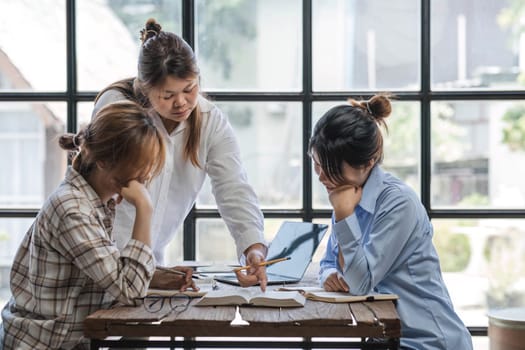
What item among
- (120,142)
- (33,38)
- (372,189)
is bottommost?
(372,189)

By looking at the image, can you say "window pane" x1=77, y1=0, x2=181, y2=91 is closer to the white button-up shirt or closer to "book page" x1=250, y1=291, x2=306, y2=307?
the white button-up shirt

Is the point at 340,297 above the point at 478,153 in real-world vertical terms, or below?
below

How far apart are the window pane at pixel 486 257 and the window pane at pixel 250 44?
2.70 ft

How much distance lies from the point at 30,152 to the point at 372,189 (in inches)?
64.5

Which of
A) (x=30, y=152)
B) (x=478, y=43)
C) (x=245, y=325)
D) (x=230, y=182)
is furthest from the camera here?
(x=30, y=152)

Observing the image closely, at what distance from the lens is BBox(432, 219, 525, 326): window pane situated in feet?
9.93

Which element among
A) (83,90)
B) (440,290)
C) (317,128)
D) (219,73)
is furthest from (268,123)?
(440,290)

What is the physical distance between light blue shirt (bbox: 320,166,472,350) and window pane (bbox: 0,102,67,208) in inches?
61.4

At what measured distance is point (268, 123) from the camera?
10.0ft

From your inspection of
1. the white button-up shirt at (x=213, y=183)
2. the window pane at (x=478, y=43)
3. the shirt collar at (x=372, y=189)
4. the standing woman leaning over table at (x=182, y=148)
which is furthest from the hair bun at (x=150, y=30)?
the window pane at (x=478, y=43)

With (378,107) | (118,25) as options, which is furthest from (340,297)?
(118,25)

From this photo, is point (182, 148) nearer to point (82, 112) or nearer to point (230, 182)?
point (230, 182)

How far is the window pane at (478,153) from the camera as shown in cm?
301

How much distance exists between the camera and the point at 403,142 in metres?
3.03
